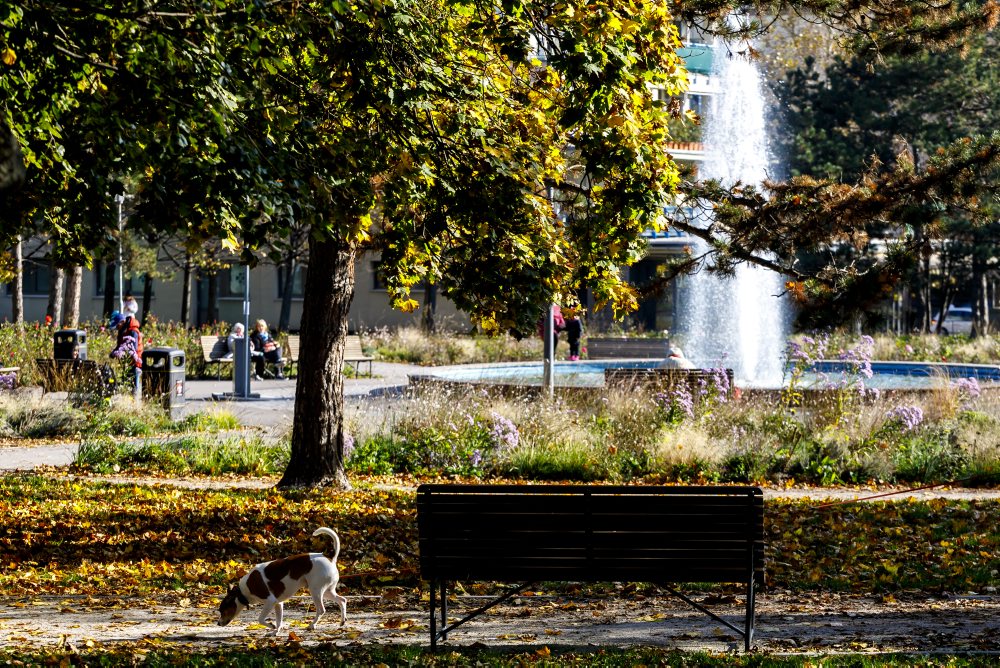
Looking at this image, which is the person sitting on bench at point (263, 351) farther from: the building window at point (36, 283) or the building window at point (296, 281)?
the building window at point (36, 283)

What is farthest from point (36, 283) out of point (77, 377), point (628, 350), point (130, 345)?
point (77, 377)

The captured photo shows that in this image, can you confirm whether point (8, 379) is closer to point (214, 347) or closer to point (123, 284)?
point (214, 347)

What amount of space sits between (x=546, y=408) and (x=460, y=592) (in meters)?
6.98

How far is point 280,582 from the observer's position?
700 centimetres

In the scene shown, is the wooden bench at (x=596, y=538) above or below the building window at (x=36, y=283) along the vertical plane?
below

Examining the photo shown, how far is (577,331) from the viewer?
3247 cm

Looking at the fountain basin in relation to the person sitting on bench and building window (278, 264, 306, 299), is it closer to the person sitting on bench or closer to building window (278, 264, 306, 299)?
the person sitting on bench

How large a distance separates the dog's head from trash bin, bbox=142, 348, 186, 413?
39.9 feet

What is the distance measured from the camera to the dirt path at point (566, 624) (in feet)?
23.2

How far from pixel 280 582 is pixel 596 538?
71.0 inches

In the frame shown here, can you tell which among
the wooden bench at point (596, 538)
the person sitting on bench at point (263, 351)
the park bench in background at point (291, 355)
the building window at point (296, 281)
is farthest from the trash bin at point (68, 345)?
the building window at point (296, 281)

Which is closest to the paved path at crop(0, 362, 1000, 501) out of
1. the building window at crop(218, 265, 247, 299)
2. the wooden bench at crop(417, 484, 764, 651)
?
the wooden bench at crop(417, 484, 764, 651)

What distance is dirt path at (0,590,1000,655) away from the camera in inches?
279

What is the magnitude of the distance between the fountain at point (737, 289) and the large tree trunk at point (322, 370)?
619 inches
